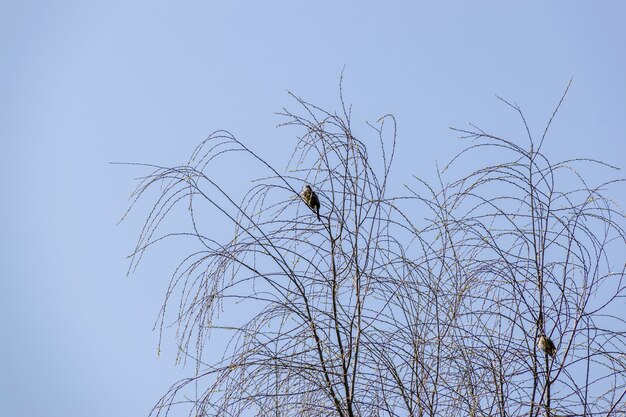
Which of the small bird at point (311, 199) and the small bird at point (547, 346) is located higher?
the small bird at point (311, 199)

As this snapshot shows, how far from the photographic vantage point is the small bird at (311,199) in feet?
5.65

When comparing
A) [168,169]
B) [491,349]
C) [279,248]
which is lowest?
[491,349]

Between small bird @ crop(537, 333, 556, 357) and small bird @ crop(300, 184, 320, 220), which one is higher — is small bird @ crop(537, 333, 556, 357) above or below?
below

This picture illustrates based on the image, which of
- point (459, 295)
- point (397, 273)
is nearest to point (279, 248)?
point (397, 273)

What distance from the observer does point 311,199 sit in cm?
172

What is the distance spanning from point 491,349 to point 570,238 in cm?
26

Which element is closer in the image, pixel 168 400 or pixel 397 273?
pixel 168 400

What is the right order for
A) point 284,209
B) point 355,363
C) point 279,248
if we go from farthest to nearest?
point 284,209 < point 279,248 < point 355,363

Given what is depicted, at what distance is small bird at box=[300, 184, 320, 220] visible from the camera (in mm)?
1724

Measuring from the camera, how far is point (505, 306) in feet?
5.79

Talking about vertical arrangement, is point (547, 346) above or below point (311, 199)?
→ below

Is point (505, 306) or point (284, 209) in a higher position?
point (284, 209)

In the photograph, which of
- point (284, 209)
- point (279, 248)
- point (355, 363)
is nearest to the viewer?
point (355, 363)

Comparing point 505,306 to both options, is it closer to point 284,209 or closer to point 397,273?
point 397,273
